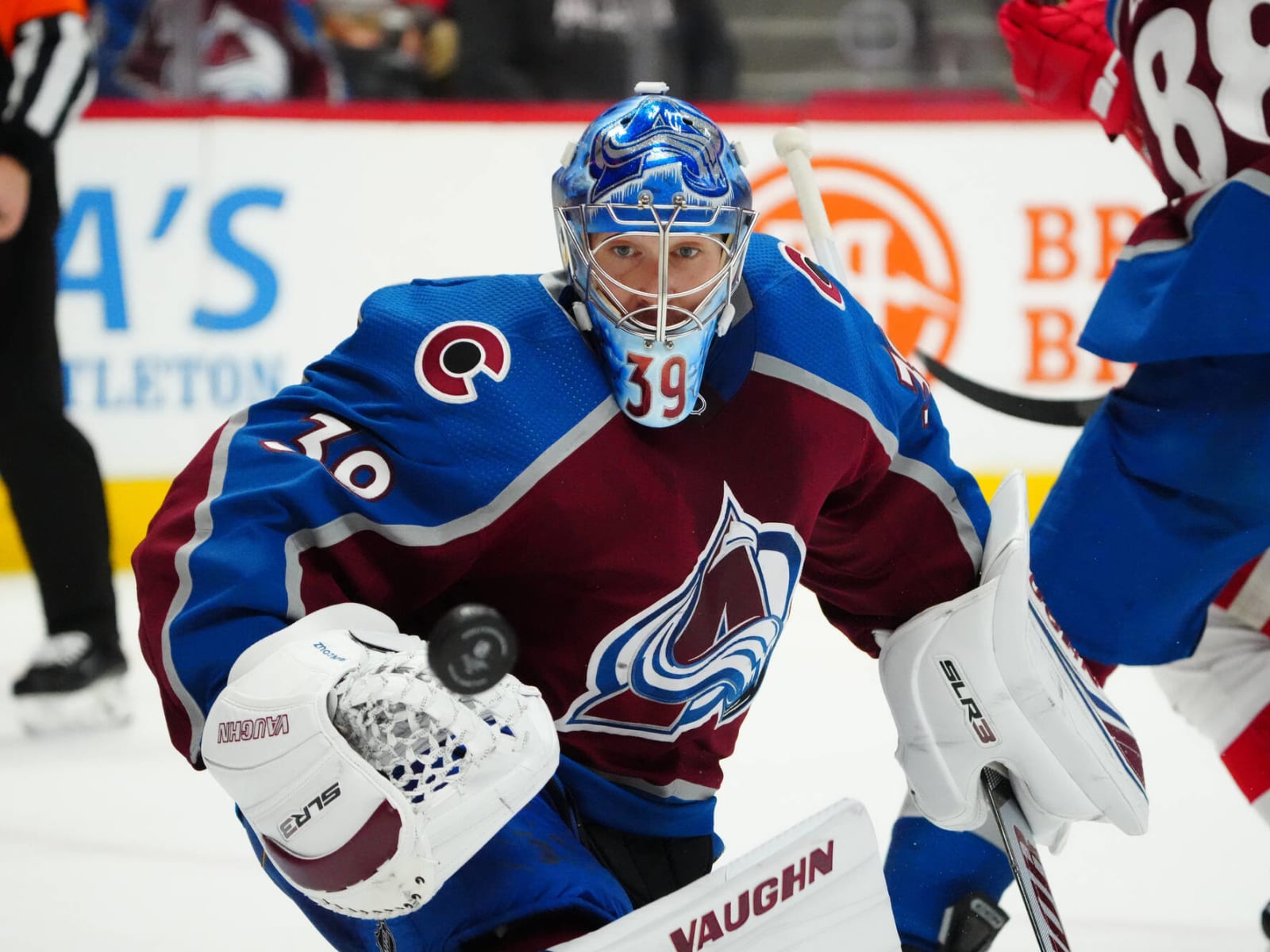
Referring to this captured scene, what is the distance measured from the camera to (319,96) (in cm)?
503

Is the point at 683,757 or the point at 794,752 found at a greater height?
the point at 683,757

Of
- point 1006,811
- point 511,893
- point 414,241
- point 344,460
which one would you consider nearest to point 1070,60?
point 1006,811

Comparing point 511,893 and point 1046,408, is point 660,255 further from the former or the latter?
point 1046,408

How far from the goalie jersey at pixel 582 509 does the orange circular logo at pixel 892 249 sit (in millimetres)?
2542

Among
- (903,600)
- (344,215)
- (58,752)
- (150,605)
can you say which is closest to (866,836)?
(903,600)

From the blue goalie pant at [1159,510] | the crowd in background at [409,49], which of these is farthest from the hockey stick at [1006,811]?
the crowd in background at [409,49]

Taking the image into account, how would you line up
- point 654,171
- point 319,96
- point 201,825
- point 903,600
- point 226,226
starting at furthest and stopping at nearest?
1. point 319,96
2. point 226,226
3. point 201,825
4. point 903,600
5. point 654,171

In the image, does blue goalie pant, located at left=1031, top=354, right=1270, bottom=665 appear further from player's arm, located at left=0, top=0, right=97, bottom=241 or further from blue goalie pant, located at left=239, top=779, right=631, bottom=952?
player's arm, located at left=0, top=0, right=97, bottom=241

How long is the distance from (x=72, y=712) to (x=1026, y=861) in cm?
206

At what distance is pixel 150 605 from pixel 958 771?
35.5 inches

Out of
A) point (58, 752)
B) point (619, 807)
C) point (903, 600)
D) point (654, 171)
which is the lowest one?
point (58, 752)

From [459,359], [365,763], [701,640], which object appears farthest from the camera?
[701,640]

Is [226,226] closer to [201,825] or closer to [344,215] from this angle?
[344,215]

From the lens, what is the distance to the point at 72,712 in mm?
3305
